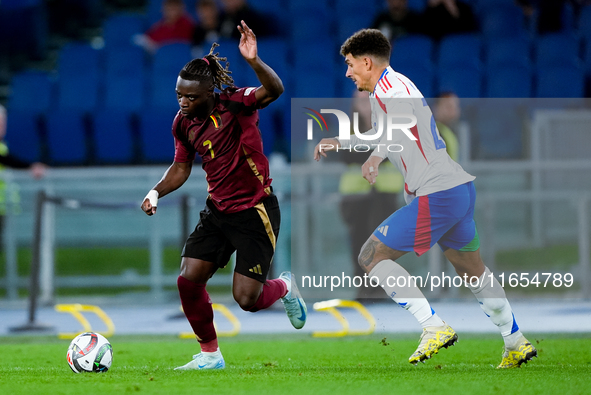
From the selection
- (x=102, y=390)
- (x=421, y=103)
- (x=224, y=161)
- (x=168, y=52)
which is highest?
(x=168, y=52)

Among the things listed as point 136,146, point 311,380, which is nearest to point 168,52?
point 136,146

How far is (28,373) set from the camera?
15.2 feet

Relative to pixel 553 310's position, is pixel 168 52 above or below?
above

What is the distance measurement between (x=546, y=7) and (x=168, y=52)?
5479mm

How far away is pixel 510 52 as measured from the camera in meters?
10.1

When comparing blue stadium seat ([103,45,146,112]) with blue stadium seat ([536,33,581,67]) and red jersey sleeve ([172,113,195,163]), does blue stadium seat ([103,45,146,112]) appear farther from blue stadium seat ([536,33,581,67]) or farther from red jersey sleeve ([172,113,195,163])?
red jersey sleeve ([172,113,195,163])

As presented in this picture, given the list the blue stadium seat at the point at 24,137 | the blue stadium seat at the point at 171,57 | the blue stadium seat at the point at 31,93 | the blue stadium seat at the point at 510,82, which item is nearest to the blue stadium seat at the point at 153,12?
the blue stadium seat at the point at 171,57

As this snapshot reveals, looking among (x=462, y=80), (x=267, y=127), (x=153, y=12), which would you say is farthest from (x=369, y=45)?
(x=153, y=12)

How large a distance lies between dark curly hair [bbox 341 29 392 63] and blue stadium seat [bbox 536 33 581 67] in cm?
564

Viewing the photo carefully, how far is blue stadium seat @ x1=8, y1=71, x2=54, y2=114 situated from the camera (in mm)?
11031

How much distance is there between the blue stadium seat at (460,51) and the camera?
395 inches

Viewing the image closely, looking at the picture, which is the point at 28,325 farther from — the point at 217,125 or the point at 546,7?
the point at 546,7

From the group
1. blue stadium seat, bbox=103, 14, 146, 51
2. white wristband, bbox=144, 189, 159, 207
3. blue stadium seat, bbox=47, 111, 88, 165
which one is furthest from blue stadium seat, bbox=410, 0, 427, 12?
white wristband, bbox=144, 189, 159, 207

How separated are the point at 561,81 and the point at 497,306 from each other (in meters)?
5.76
